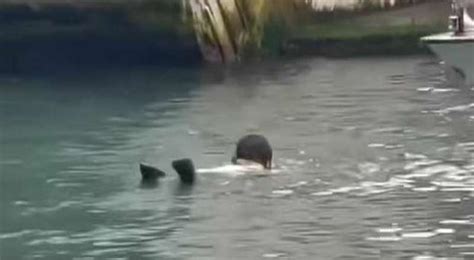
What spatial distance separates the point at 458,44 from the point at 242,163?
4752 millimetres

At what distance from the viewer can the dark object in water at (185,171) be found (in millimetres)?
16625

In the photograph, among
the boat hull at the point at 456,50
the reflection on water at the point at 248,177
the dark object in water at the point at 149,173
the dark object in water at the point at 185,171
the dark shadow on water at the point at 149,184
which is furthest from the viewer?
the boat hull at the point at 456,50

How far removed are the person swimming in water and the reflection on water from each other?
0.19m

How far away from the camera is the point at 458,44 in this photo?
68.4 ft

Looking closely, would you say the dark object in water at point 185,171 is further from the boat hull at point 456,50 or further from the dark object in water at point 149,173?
the boat hull at point 456,50

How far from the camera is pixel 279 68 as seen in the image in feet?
107

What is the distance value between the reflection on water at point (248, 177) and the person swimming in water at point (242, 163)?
0.62 feet

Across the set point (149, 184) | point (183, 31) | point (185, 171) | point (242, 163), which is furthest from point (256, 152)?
point (183, 31)

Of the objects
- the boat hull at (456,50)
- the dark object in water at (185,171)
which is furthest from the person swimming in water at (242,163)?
the boat hull at (456,50)

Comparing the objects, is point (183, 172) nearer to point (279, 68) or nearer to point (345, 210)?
point (345, 210)

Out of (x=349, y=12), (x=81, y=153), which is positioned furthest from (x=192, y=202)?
(x=349, y=12)

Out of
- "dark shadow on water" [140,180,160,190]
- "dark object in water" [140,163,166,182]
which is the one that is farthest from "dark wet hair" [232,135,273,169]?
"dark shadow on water" [140,180,160,190]

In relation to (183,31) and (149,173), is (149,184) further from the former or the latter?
(183,31)

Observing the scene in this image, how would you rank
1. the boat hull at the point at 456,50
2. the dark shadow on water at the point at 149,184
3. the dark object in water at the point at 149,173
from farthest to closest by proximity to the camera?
the boat hull at the point at 456,50
the dark object in water at the point at 149,173
the dark shadow on water at the point at 149,184
